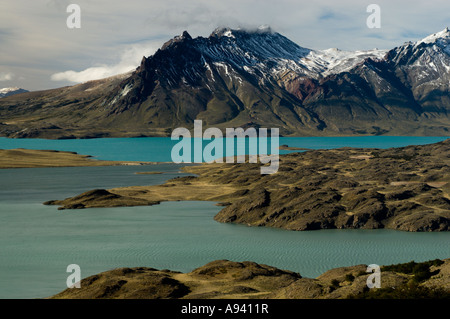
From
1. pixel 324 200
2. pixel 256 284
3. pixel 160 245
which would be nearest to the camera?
pixel 256 284

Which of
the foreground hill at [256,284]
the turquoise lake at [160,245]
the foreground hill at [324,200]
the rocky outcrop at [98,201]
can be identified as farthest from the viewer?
the rocky outcrop at [98,201]

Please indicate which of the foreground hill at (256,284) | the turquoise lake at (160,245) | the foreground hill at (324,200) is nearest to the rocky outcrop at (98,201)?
the foreground hill at (324,200)

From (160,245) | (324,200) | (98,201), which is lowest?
(160,245)

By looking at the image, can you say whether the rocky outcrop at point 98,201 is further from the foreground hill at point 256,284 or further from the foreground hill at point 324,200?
the foreground hill at point 256,284

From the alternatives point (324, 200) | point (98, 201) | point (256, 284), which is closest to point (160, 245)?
point (256, 284)

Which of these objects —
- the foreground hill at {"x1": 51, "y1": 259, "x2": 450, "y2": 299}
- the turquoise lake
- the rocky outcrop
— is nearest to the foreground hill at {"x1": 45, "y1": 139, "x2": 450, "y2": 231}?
the rocky outcrop

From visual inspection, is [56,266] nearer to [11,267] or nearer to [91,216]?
[11,267]

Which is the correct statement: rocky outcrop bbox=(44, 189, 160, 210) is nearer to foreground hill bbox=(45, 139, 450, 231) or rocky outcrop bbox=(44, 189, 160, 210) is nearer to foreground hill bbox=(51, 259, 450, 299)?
foreground hill bbox=(45, 139, 450, 231)

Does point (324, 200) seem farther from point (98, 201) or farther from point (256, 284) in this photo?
point (256, 284)
